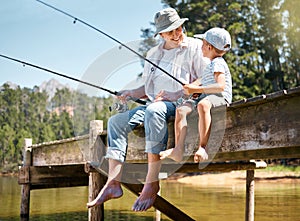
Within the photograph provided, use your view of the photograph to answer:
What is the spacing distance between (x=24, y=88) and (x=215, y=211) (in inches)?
1833

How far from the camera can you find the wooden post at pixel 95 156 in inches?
184

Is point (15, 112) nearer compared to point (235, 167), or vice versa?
point (235, 167)

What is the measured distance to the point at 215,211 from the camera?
869 cm

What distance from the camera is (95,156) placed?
183 inches

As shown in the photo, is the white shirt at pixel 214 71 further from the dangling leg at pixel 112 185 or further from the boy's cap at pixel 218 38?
the dangling leg at pixel 112 185

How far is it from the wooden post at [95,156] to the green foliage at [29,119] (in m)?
27.6

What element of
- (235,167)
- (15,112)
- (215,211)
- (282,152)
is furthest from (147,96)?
(15,112)

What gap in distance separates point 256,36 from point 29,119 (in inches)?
1127

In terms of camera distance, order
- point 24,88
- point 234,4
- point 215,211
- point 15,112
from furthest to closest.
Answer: point 24,88, point 15,112, point 234,4, point 215,211

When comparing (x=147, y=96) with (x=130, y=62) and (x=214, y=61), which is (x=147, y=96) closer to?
(x=214, y=61)

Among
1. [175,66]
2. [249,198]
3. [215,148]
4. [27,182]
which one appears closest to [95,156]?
[175,66]

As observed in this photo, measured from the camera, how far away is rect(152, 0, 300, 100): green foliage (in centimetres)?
2477

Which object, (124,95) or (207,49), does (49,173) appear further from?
(207,49)

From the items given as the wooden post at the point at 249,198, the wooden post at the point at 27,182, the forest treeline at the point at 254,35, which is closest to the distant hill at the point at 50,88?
the forest treeline at the point at 254,35
